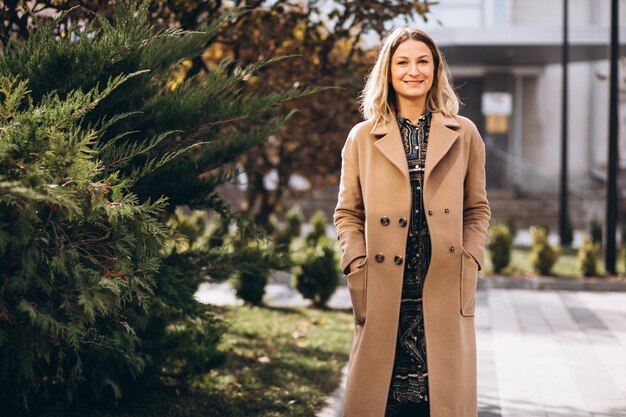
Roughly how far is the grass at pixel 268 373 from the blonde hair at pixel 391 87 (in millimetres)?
1952

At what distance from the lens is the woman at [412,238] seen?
3.90 m

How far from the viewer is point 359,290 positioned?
3992 mm

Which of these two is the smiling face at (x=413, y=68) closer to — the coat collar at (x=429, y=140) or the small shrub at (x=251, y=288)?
the coat collar at (x=429, y=140)

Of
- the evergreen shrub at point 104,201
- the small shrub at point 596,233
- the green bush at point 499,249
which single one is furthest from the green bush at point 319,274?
the small shrub at point 596,233

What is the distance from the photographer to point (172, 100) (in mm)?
5000

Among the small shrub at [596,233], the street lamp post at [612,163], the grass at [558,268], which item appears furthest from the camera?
the small shrub at [596,233]

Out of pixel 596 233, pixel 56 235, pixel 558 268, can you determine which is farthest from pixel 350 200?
pixel 596 233

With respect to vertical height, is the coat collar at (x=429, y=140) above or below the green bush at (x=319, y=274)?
above

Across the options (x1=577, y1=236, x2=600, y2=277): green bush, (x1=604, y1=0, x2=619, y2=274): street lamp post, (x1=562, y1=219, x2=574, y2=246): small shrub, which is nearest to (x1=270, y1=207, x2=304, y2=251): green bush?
(x1=577, y1=236, x2=600, y2=277): green bush

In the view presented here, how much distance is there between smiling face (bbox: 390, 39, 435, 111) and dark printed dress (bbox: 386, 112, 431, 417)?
212 mm

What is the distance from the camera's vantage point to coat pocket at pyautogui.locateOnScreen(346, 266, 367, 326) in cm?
398

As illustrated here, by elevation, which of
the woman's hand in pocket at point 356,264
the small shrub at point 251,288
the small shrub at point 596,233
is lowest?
the small shrub at point 251,288

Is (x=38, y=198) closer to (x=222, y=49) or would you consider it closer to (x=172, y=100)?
(x=172, y=100)

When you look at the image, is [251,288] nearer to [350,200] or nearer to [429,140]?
[350,200]
